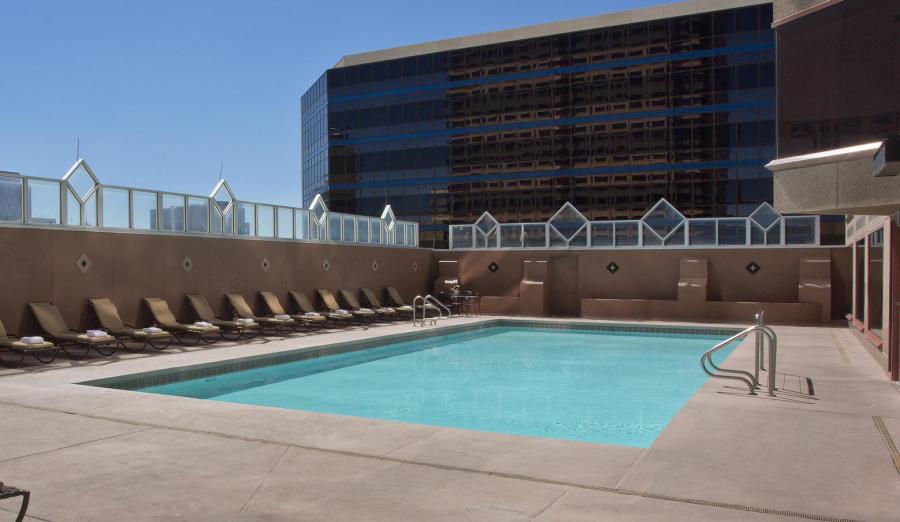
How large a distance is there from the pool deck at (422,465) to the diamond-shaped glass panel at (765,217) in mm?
11774

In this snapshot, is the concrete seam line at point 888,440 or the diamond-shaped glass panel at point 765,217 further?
the diamond-shaped glass panel at point 765,217

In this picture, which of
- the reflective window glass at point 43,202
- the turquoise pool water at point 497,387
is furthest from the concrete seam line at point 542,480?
the reflective window glass at point 43,202

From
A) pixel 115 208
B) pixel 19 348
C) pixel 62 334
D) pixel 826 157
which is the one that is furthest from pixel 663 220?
pixel 19 348

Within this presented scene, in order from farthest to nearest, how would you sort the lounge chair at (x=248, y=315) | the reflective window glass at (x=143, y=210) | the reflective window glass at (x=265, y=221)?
the reflective window glass at (x=265, y=221) → the lounge chair at (x=248, y=315) → the reflective window glass at (x=143, y=210)

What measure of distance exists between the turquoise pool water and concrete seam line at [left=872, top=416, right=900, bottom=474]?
2.04m

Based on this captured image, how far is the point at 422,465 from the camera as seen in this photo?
459 cm

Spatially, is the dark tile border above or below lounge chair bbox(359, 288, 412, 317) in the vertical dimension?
below

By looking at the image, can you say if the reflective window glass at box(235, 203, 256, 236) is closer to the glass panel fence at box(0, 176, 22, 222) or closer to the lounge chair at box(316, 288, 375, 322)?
the lounge chair at box(316, 288, 375, 322)

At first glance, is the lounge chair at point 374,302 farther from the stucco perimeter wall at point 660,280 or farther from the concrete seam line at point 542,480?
the concrete seam line at point 542,480

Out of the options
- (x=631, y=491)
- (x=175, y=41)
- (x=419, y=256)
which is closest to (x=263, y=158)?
(x=175, y=41)

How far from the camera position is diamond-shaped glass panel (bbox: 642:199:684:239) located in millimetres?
19031

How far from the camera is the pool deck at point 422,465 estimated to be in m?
3.75

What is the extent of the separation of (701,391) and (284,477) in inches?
197

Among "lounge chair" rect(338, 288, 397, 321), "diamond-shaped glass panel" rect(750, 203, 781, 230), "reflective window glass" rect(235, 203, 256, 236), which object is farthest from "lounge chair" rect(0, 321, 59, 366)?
"diamond-shaped glass panel" rect(750, 203, 781, 230)
